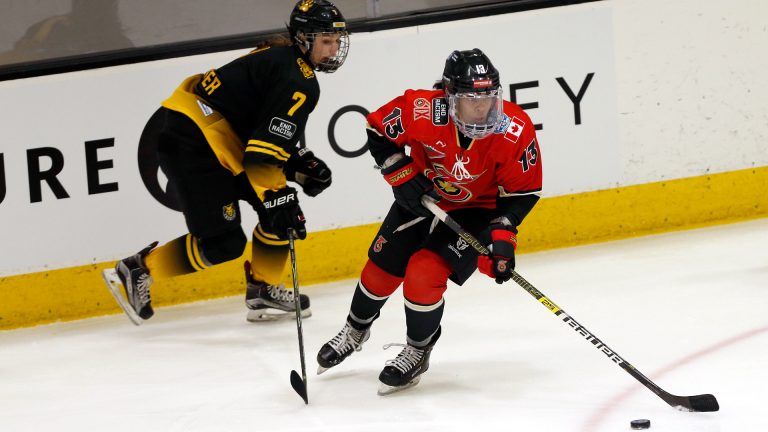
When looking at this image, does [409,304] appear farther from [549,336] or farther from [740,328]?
[740,328]

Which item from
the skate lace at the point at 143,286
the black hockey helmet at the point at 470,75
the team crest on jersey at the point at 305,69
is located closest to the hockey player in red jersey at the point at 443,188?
the black hockey helmet at the point at 470,75

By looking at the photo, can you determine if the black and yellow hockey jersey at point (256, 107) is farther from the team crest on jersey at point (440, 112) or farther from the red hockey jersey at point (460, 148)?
the team crest on jersey at point (440, 112)

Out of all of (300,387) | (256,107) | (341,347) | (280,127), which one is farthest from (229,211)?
(300,387)

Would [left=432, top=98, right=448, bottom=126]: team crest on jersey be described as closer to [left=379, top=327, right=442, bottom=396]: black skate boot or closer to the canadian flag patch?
the canadian flag patch

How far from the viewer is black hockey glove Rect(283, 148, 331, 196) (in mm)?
3973

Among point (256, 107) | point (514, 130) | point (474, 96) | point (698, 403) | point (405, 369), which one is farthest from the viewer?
point (256, 107)

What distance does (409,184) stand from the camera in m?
3.06

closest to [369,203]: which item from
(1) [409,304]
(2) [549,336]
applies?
(2) [549,336]

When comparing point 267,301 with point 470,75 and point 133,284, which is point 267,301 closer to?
point 133,284

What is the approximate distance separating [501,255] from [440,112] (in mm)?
430

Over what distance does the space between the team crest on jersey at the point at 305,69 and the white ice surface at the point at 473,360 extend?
2.98 ft

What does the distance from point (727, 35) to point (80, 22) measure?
108 inches

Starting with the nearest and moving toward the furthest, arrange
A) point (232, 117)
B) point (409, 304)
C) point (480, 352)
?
point (409, 304) → point (480, 352) → point (232, 117)

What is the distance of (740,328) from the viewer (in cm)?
350
